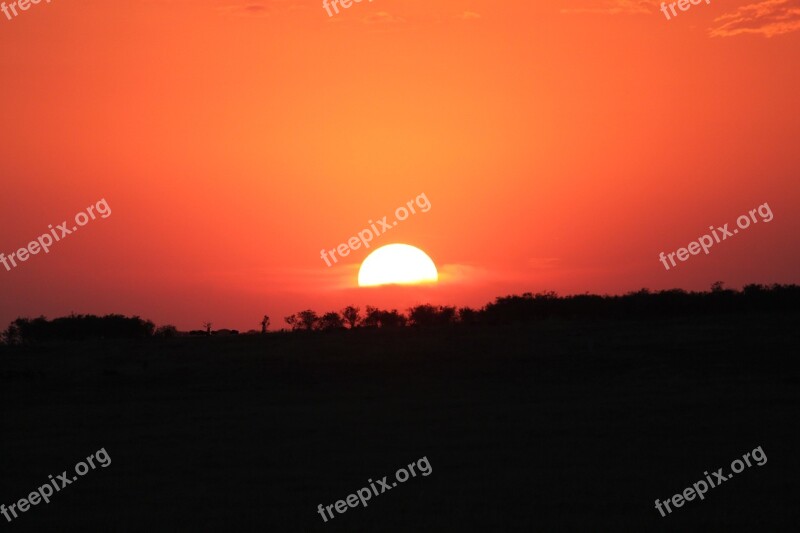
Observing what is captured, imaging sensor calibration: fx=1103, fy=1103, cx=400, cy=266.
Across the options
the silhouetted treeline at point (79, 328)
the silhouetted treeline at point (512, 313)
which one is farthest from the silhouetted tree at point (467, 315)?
the silhouetted treeline at point (79, 328)

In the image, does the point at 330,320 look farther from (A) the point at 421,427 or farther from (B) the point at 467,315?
(A) the point at 421,427

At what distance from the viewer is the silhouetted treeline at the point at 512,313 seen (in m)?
47.0

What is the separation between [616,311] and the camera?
1887 inches

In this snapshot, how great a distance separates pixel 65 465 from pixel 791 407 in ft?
50.8

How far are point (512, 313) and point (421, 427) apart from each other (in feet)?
89.7

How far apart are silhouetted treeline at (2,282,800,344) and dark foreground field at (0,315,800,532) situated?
617 cm

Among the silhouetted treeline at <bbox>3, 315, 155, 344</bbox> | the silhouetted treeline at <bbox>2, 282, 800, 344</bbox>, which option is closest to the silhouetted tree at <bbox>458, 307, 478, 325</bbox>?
the silhouetted treeline at <bbox>2, 282, 800, 344</bbox>

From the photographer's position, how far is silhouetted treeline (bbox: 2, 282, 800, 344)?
46969 mm

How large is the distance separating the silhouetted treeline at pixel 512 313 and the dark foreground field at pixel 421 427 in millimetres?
6169

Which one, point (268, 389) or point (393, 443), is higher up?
point (268, 389)

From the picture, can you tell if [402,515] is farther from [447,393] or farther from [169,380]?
[169,380]

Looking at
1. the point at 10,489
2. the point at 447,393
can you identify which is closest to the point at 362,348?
the point at 447,393

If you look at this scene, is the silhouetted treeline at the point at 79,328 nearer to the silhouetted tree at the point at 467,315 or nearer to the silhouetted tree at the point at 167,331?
the silhouetted tree at the point at 167,331

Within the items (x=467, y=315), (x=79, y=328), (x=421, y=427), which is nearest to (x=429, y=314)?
Answer: (x=467, y=315)
